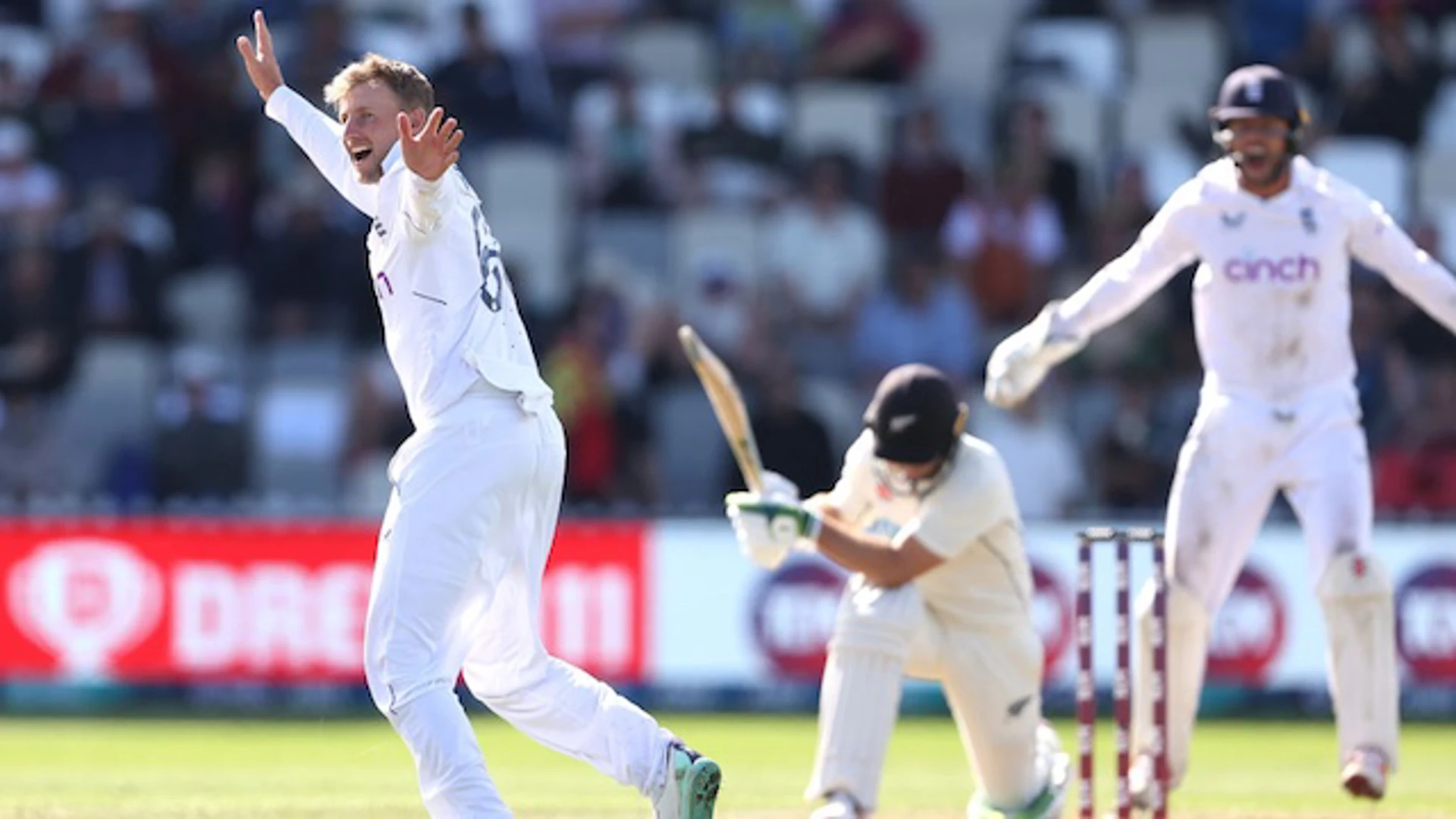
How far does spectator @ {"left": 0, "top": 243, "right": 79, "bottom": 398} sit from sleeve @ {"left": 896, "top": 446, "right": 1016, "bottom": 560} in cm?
867

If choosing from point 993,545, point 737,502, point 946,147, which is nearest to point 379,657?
point 737,502

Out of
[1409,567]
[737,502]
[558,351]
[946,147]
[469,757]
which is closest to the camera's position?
[469,757]

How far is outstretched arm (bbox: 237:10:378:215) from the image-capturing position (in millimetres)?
7383

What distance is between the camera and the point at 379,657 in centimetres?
678

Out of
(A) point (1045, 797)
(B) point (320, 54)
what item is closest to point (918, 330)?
(B) point (320, 54)

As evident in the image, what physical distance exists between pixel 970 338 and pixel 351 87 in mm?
8743

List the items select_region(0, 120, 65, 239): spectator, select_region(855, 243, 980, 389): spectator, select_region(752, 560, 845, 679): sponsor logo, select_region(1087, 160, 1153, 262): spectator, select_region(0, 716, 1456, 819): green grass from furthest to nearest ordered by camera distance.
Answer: select_region(0, 120, 65, 239): spectator < select_region(1087, 160, 1153, 262): spectator < select_region(855, 243, 980, 389): spectator < select_region(752, 560, 845, 679): sponsor logo < select_region(0, 716, 1456, 819): green grass

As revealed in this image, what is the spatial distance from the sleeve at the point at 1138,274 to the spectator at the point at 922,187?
774cm

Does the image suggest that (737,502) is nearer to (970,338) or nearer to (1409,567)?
(1409,567)

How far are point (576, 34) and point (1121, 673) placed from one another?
11164mm

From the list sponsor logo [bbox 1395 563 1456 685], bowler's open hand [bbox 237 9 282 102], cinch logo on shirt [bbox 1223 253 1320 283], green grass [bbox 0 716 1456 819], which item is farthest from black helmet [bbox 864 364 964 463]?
sponsor logo [bbox 1395 563 1456 685]

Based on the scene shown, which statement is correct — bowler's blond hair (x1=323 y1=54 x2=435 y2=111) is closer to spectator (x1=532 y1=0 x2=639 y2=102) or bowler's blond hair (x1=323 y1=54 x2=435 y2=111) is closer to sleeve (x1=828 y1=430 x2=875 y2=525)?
sleeve (x1=828 y1=430 x2=875 y2=525)

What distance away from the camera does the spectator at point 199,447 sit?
1470cm

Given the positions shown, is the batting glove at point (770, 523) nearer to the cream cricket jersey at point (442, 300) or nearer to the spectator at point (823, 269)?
the cream cricket jersey at point (442, 300)
